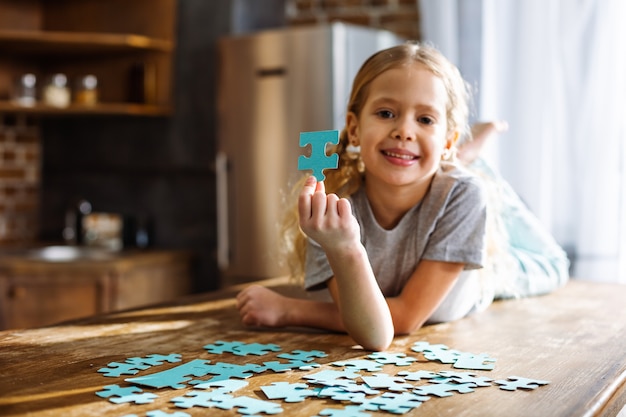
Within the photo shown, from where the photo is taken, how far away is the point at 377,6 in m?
3.64

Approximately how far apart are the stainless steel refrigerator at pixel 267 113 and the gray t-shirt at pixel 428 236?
4.89ft

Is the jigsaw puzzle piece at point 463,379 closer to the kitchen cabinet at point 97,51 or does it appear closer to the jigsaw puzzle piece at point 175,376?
the jigsaw puzzle piece at point 175,376

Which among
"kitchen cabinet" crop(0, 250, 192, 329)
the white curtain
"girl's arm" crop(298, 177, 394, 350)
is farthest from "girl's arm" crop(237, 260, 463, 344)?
"kitchen cabinet" crop(0, 250, 192, 329)

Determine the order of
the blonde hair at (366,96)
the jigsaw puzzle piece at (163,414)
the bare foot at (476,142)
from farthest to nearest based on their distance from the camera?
the bare foot at (476,142)
the blonde hair at (366,96)
the jigsaw puzzle piece at (163,414)

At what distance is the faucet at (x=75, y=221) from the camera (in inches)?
155

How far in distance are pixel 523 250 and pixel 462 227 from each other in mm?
714

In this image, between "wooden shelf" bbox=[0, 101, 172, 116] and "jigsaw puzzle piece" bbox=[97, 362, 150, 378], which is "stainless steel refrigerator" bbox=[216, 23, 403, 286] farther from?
"jigsaw puzzle piece" bbox=[97, 362, 150, 378]

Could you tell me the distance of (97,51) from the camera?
3.86m

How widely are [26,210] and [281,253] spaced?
8.39 feet

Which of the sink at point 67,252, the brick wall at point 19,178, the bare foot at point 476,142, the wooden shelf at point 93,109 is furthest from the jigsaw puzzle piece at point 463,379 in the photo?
the brick wall at point 19,178

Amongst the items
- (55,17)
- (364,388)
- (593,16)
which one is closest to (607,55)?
(593,16)

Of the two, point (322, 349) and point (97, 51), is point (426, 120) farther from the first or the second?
point (97, 51)

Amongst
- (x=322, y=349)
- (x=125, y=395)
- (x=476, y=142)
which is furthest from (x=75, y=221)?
(x=125, y=395)

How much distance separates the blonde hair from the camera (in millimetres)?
1647
